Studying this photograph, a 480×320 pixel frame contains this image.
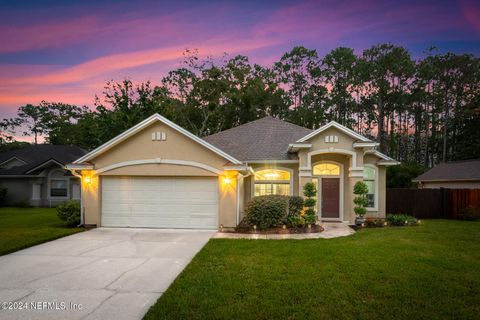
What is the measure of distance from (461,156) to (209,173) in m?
39.0

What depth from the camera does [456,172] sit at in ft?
65.1

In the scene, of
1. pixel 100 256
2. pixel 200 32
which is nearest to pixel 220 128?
pixel 200 32

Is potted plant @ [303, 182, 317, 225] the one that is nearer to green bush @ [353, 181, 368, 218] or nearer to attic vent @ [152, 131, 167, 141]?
green bush @ [353, 181, 368, 218]

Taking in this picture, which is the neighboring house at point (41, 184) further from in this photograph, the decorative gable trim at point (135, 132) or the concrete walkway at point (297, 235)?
the concrete walkway at point (297, 235)

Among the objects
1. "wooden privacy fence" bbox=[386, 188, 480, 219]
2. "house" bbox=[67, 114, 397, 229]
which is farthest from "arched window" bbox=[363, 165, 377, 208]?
"house" bbox=[67, 114, 397, 229]

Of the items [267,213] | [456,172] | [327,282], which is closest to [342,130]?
[267,213]

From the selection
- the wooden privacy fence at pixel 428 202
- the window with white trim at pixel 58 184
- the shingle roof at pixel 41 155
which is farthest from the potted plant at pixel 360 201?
the shingle roof at pixel 41 155

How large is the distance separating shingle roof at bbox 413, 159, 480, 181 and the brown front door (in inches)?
Result: 460

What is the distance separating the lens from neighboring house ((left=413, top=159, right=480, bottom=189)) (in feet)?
59.3

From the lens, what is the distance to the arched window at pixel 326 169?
13.0 m

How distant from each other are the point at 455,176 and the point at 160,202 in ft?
68.2

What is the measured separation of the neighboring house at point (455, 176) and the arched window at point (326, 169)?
11675mm

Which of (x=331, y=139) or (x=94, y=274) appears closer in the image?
(x=94, y=274)

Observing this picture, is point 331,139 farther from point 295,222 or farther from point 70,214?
point 70,214
